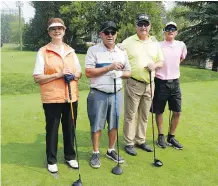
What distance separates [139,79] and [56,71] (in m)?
1.15

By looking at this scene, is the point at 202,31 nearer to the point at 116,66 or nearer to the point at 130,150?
the point at 130,150

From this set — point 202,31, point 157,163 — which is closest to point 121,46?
point 157,163

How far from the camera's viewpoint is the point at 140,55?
3900 mm

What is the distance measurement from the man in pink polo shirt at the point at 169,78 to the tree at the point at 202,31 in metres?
14.4

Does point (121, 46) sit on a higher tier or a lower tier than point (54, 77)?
higher

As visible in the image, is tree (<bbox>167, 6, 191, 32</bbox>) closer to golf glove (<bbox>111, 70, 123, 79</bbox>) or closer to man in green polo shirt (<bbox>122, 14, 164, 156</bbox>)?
man in green polo shirt (<bbox>122, 14, 164, 156</bbox>)

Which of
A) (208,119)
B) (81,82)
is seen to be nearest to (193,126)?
(208,119)

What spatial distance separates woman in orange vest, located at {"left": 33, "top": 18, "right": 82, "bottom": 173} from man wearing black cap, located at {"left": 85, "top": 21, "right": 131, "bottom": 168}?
0.68ft

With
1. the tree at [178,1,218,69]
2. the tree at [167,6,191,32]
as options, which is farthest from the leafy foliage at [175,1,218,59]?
the tree at [167,6,191,32]

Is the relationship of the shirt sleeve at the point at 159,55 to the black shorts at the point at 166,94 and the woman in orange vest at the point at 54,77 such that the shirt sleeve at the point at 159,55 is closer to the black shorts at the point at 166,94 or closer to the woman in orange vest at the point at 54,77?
the black shorts at the point at 166,94

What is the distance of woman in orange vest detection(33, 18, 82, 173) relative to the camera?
10.7 ft

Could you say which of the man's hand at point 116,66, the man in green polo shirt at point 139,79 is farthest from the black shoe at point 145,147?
the man's hand at point 116,66

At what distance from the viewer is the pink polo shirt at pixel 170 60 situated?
4199 mm

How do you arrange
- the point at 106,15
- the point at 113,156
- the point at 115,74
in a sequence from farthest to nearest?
the point at 106,15, the point at 113,156, the point at 115,74
